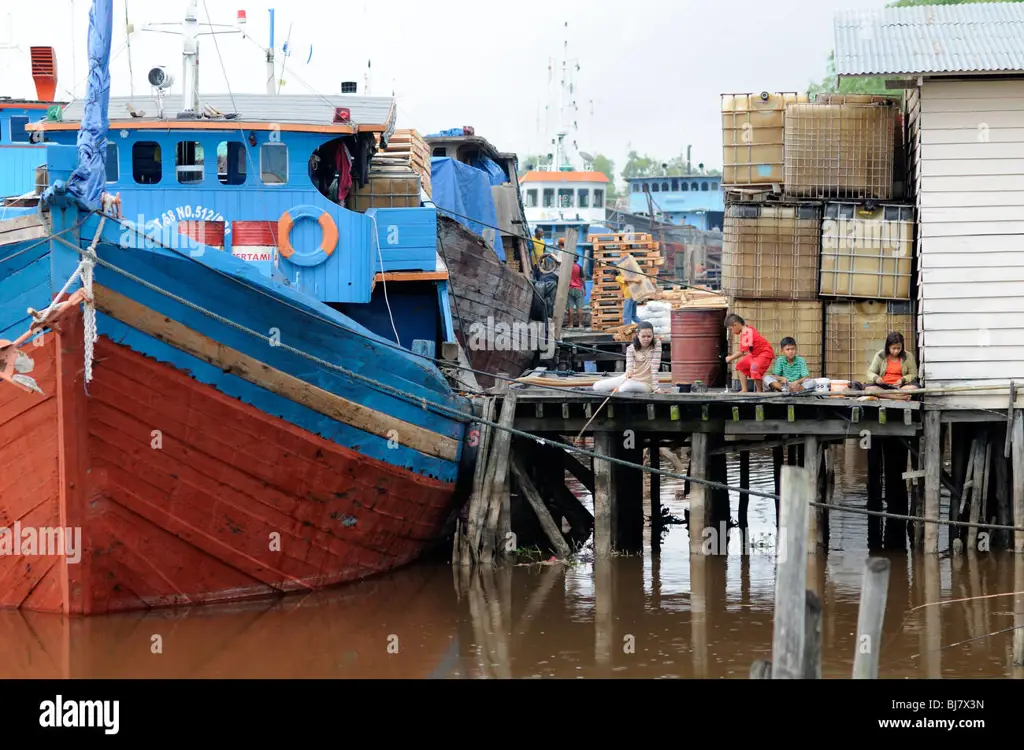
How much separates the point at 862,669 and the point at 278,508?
22.5 feet

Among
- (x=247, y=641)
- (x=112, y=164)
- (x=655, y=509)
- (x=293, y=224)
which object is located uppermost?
(x=112, y=164)

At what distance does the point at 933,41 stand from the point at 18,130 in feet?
41.8

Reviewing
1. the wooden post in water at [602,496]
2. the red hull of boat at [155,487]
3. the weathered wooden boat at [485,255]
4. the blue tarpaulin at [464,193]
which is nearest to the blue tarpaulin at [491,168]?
the weathered wooden boat at [485,255]

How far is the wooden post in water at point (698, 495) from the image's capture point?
15453 millimetres

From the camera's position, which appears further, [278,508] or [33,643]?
[278,508]

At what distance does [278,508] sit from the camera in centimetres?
1340

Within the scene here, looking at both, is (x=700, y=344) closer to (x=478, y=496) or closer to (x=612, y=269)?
(x=478, y=496)

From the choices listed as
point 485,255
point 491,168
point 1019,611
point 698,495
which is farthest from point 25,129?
point 1019,611

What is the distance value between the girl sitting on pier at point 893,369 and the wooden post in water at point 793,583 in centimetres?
751

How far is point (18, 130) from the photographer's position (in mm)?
20266

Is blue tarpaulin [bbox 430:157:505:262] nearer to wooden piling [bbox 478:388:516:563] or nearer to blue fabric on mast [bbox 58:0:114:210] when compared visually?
wooden piling [bbox 478:388:516:563]

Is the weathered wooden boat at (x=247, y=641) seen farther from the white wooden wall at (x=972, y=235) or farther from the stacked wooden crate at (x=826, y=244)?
the white wooden wall at (x=972, y=235)
